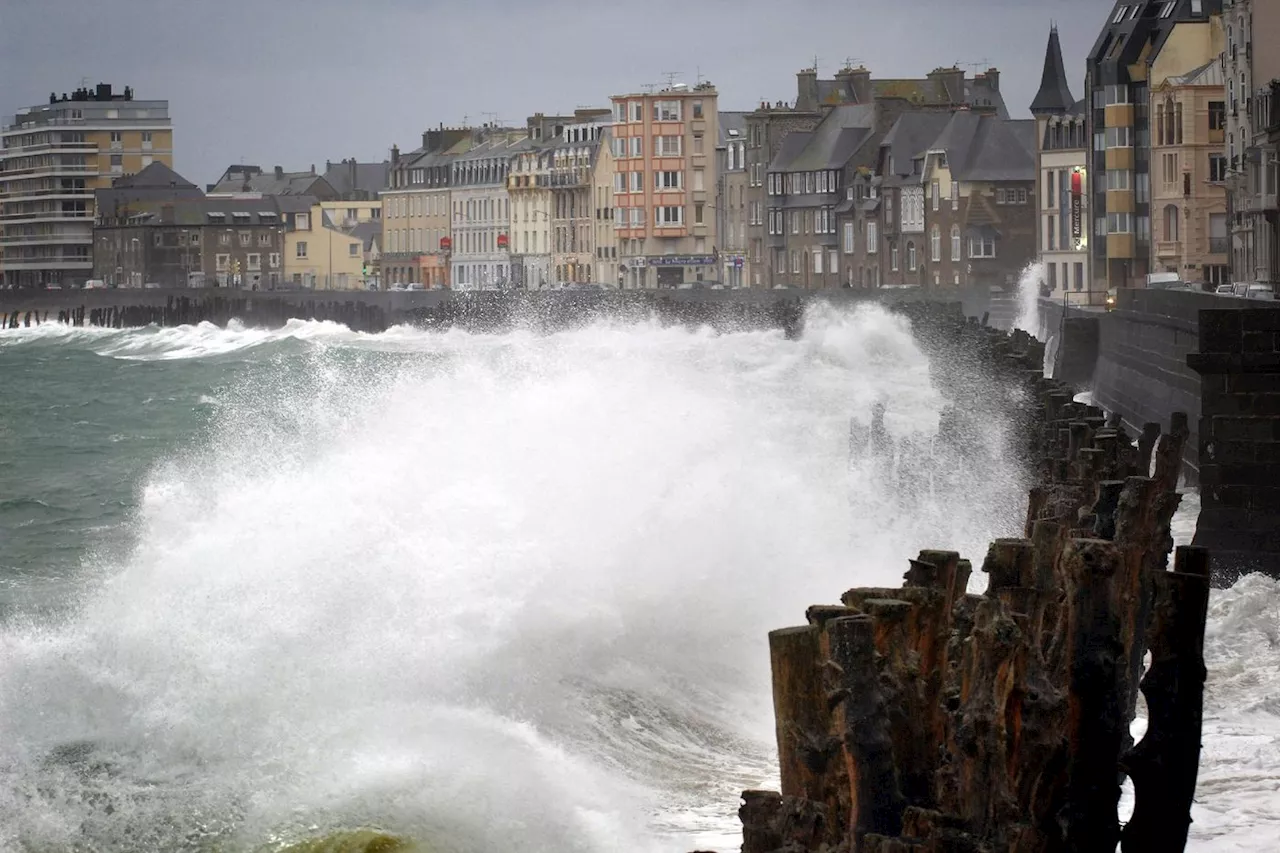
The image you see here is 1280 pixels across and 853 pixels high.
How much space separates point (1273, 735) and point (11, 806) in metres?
7.16

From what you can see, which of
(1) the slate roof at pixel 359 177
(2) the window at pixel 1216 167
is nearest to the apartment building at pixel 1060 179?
(2) the window at pixel 1216 167

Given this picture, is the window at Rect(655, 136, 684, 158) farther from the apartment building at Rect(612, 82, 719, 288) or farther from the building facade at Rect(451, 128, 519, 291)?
the building facade at Rect(451, 128, 519, 291)

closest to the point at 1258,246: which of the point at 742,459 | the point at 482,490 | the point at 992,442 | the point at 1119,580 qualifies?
the point at 992,442

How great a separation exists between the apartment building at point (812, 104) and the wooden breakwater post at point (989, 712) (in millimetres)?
100312

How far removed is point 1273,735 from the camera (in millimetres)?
12312

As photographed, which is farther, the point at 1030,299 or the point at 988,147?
the point at 988,147

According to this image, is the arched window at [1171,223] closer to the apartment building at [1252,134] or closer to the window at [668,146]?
the apartment building at [1252,134]

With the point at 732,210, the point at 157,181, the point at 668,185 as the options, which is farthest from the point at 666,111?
the point at 157,181

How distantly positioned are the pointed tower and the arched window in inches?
600

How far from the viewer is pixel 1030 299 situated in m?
80.8

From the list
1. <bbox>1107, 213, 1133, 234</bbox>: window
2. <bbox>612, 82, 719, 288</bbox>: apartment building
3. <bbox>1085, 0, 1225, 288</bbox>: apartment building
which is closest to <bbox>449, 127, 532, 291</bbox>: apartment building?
<bbox>612, 82, 719, 288</bbox>: apartment building

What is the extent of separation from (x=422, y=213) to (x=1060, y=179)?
70217 millimetres

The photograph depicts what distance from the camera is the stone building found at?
160000 millimetres

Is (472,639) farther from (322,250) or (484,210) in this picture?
(322,250)
